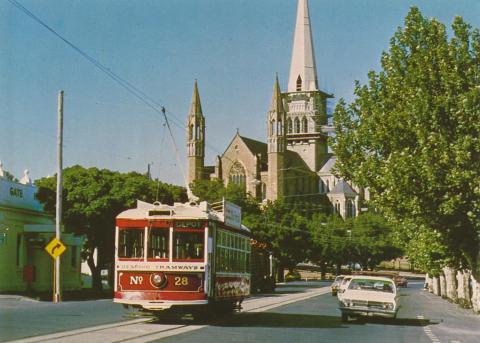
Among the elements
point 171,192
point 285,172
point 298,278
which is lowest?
point 298,278

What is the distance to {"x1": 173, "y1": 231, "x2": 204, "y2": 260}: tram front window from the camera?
1991 centimetres

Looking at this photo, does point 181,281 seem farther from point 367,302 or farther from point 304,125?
point 304,125

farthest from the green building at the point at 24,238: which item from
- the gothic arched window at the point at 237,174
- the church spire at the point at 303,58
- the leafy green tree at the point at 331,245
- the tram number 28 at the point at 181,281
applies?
the church spire at the point at 303,58

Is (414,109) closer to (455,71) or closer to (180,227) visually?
(455,71)

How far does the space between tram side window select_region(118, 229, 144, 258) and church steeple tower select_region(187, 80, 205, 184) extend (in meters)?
121

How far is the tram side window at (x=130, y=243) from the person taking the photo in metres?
20.2

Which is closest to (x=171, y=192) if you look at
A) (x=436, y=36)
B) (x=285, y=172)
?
(x=436, y=36)

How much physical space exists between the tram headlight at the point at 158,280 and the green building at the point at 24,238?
22152 millimetres

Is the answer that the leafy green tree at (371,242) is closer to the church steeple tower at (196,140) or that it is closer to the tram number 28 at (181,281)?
the church steeple tower at (196,140)

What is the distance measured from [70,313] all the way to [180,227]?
312 inches

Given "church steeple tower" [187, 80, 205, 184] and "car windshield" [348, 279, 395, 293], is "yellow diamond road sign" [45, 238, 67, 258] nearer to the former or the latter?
"car windshield" [348, 279, 395, 293]

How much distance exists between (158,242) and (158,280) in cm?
95

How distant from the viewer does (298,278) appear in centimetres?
10856

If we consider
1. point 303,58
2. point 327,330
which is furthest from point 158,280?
point 303,58
